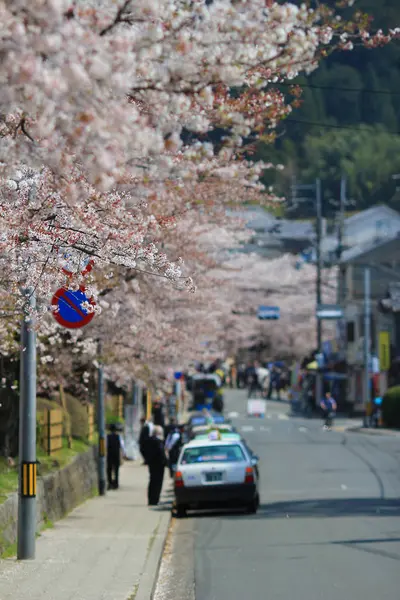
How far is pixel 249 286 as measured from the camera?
3147 inches

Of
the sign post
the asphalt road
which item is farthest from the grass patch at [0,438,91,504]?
the sign post

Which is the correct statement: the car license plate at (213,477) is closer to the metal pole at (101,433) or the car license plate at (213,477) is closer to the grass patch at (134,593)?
the metal pole at (101,433)

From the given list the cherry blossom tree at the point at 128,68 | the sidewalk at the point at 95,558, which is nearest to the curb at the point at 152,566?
the sidewalk at the point at 95,558

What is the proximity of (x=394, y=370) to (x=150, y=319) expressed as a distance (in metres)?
46.3

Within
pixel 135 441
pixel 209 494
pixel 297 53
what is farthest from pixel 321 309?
pixel 297 53

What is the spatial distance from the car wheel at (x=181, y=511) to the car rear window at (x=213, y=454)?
0.85 metres

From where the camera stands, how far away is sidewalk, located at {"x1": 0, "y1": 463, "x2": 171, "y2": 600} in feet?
42.8

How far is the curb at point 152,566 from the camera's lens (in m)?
13.1

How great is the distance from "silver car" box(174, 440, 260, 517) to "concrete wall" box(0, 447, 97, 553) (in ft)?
6.84

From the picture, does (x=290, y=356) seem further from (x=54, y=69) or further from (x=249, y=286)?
(x=54, y=69)

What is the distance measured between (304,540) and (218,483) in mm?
5367

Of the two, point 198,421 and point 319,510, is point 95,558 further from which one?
point 198,421

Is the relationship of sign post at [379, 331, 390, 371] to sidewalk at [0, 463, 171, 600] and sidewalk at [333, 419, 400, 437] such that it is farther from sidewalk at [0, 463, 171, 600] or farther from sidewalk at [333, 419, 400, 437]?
sidewalk at [0, 463, 171, 600]

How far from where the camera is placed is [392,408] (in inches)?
2298
